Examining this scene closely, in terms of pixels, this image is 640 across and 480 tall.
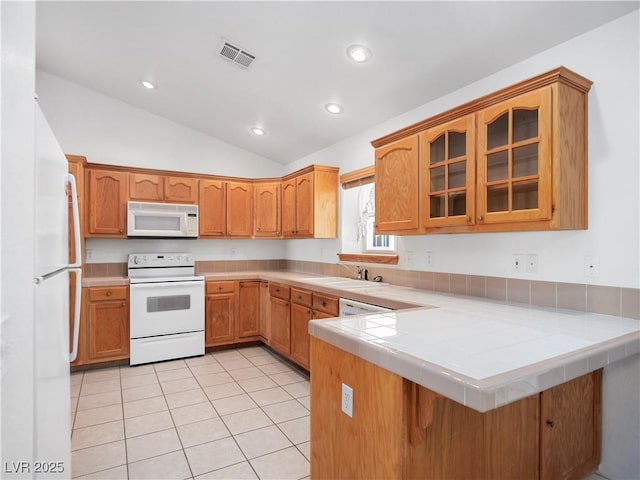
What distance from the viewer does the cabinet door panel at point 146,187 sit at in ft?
13.6

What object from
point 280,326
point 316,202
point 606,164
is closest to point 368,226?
point 316,202

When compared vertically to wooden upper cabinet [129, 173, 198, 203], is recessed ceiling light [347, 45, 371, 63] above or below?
above

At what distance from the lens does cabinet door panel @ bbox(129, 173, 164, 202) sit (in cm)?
416

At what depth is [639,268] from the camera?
5.91 feet

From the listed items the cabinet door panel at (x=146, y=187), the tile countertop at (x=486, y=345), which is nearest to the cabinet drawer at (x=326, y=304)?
the tile countertop at (x=486, y=345)

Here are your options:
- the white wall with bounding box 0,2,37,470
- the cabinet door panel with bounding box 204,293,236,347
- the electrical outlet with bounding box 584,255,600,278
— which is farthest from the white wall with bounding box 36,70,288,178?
the electrical outlet with bounding box 584,255,600,278

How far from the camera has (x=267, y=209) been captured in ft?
15.8

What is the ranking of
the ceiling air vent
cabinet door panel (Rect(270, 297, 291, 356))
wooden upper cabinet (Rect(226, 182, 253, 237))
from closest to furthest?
the ceiling air vent
cabinet door panel (Rect(270, 297, 291, 356))
wooden upper cabinet (Rect(226, 182, 253, 237))

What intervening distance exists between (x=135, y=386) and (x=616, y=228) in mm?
3811

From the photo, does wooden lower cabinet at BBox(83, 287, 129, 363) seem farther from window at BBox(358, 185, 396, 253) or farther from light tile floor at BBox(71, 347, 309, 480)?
window at BBox(358, 185, 396, 253)

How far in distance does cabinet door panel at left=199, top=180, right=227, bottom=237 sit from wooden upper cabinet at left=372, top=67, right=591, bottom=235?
2.73 metres

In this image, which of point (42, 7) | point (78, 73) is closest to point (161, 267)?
point (78, 73)

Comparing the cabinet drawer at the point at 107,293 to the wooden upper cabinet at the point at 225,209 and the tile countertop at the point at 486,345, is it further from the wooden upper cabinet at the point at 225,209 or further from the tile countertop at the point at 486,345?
the tile countertop at the point at 486,345

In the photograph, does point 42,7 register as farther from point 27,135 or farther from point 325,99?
point 27,135
